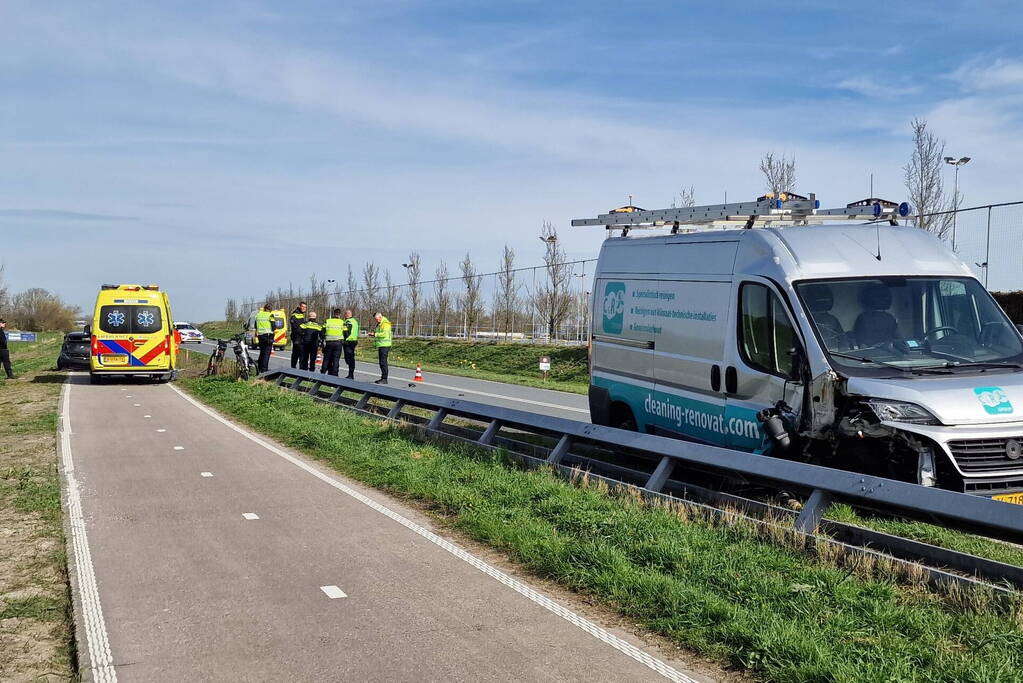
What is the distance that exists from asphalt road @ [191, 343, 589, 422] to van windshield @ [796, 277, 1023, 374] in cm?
889

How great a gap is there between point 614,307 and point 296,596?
6.43 meters

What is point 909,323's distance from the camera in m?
8.47

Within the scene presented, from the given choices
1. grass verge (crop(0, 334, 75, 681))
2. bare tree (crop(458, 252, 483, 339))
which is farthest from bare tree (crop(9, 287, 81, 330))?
grass verge (crop(0, 334, 75, 681))

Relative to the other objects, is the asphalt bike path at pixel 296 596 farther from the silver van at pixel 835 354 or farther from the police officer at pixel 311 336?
the police officer at pixel 311 336

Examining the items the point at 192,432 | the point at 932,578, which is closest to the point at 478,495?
the point at 932,578

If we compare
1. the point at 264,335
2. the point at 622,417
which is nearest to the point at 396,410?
the point at 622,417

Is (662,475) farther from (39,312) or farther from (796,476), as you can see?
(39,312)

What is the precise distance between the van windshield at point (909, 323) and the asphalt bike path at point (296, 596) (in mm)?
3661

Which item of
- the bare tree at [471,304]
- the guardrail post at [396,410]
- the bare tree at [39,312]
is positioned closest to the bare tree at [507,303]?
the bare tree at [471,304]

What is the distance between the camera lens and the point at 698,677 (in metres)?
4.75

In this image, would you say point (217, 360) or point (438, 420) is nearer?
point (438, 420)

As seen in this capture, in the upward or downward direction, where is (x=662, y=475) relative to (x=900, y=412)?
downward

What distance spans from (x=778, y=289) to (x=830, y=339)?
72 centimetres

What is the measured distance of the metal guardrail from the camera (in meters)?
5.62
